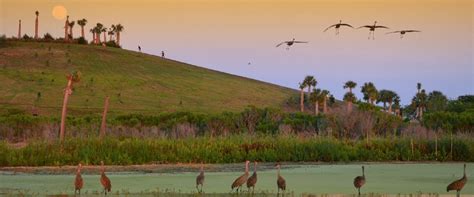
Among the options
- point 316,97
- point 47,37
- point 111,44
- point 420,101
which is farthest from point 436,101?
point 47,37

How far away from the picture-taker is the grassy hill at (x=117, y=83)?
76000mm

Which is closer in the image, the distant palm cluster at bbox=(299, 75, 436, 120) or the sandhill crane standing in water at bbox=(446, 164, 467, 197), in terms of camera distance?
the sandhill crane standing in water at bbox=(446, 164, 467, 197)

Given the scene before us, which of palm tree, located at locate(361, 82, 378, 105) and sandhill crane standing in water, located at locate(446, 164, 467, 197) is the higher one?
palm tree, located at locate(361, 82, 378, 105)

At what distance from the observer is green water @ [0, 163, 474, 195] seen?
22.8m

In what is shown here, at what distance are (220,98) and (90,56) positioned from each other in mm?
19241

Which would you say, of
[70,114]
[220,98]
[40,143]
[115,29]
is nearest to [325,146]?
[40,143]

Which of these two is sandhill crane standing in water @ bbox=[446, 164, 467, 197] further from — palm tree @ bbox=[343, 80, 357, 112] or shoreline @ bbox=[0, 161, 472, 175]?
palm tree @ bbox=[343, 80, 357, 112]

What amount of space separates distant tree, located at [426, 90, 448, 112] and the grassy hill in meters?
13.7

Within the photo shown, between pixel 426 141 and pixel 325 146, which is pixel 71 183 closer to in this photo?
pixel 325 146

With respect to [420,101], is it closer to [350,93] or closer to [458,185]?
[350,93]

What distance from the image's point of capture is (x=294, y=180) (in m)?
25.6

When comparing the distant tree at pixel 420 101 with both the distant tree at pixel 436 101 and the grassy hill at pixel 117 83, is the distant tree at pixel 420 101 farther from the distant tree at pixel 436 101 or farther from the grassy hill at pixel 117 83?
the grassy hill at pixel 117 83

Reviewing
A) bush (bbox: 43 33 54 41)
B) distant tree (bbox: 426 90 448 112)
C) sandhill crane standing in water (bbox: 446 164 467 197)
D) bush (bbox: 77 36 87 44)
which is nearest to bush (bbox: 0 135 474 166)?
sandhill crane standing in water (bbox: 446 164 467 197)

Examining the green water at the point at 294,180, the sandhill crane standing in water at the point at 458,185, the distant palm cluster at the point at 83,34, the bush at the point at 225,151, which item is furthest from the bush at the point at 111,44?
the sandhill crane standing in water at the point at 458,185
